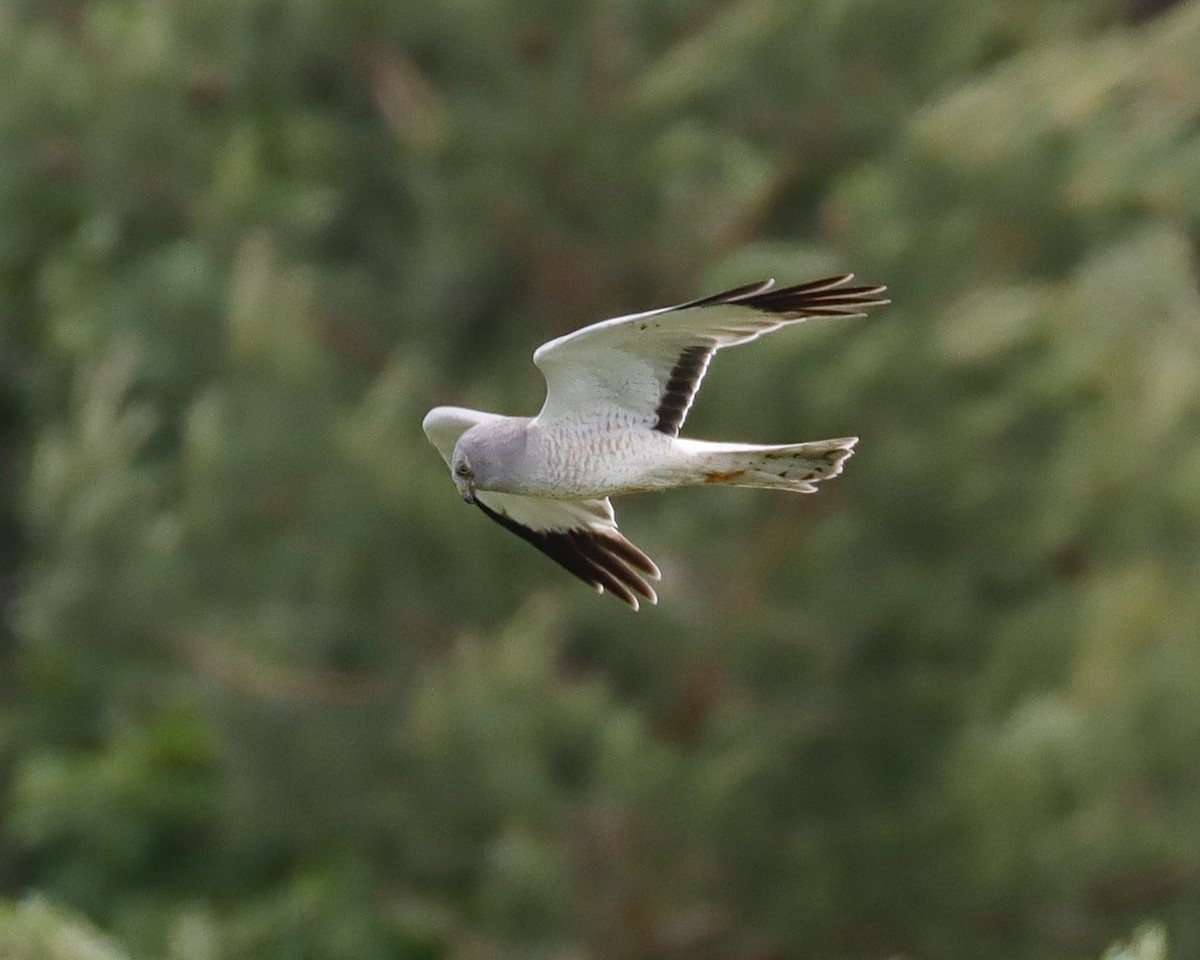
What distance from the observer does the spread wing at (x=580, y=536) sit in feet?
17.5

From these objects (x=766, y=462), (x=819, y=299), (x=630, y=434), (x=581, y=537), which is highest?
(x=581, y=537)

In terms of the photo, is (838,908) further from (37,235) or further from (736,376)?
(37,235)

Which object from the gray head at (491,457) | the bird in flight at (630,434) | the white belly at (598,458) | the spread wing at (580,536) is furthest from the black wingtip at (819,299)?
the spread wing at (580,536)

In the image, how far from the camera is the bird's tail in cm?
461

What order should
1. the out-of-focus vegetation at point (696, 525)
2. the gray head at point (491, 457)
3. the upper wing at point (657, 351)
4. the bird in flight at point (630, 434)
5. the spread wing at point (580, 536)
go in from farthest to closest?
the out-of-focus vegetation at point (696, 525) → the spread wing at point (580, 536) → the gray head at point (491, 457) → the bird in flight at point (630, 434) → the upper wing at point (657, 351)

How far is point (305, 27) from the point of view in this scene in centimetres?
1162

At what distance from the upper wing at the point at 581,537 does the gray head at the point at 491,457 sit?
38cm

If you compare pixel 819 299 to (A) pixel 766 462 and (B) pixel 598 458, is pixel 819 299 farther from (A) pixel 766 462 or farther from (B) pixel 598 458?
(B) pixel 598 458

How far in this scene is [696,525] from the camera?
1041 centimetres

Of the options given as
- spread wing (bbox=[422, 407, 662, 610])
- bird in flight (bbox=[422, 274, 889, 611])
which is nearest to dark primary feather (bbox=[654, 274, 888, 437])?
bird in flight (bbox=[422, 274, 889, 611])

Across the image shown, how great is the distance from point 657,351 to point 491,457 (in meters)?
0.48

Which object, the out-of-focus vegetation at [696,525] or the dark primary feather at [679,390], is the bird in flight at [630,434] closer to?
the dark primary feather at [679,390]

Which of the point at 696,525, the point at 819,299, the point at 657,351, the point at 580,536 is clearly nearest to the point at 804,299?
the point at 819,299

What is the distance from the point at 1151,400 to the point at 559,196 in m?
3.33
